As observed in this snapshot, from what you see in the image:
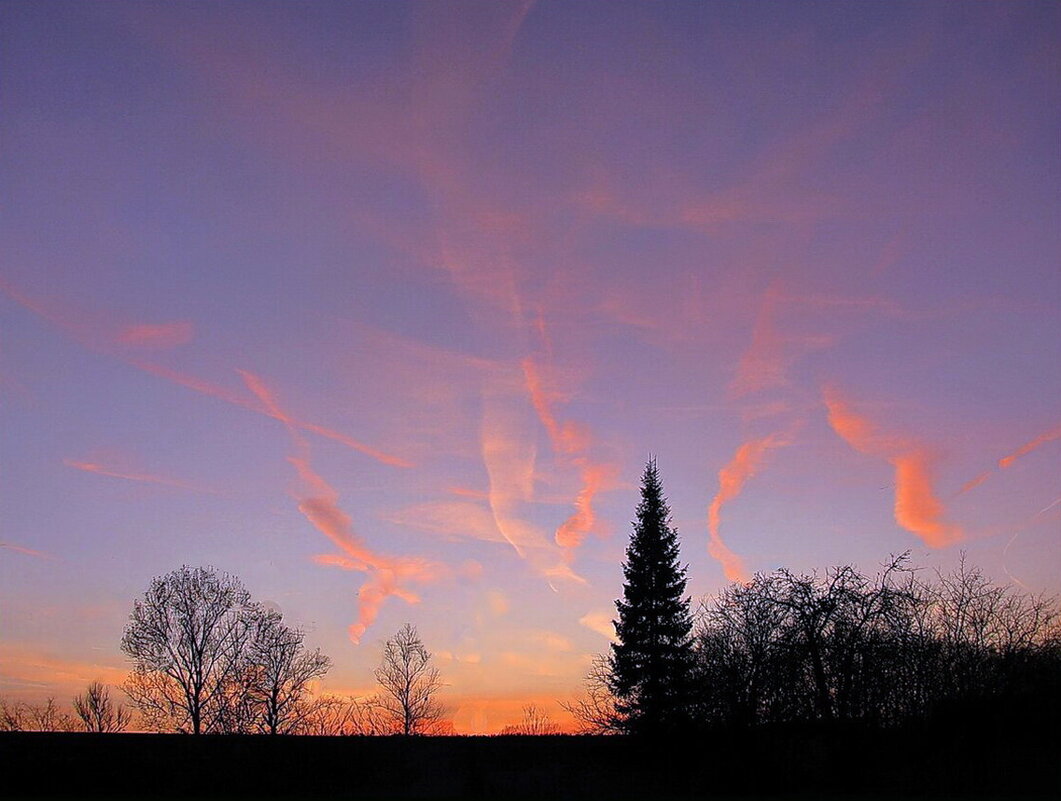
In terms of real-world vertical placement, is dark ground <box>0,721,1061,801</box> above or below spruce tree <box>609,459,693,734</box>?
below

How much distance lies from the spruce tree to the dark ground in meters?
4.47

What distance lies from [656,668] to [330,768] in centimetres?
1658

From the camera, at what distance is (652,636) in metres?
44.9

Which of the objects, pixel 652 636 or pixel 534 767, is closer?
pixel 534 767

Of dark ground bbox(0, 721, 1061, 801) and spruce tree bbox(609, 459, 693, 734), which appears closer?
dark ground bbox(0, 721, 1061, 801)

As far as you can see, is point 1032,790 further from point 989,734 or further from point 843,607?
point 843,607

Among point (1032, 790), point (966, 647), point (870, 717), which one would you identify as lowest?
point (1032, 790)

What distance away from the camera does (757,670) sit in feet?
115

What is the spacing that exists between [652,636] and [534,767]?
1050cm

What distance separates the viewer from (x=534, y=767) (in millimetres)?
36969

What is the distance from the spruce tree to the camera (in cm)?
4292

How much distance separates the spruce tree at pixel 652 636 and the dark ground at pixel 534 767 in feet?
14.7

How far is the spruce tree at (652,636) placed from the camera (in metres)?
42.9

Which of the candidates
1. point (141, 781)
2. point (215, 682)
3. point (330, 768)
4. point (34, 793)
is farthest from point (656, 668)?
point (215, 682)
